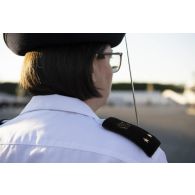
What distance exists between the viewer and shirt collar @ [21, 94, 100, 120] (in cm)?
108

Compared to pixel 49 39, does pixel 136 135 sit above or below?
below

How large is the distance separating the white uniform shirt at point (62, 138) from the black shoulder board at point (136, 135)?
1 cm

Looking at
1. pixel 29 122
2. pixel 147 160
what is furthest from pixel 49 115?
pixel 147 160

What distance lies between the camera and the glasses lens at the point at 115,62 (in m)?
1.19

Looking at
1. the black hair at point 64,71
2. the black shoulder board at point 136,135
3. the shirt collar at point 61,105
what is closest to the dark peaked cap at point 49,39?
the black hair at point 64,71

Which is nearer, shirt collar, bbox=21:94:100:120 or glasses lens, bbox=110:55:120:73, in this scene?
shirt collar, bbox=21:94:100:120

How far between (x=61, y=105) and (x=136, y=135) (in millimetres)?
247

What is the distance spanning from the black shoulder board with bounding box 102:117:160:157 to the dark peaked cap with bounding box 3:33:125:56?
275mm

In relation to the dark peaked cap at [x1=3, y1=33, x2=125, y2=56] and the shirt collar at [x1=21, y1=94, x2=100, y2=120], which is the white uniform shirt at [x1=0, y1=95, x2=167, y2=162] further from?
the dark peaked cap at [x1=3, y1=33, x2=125, y2=56]

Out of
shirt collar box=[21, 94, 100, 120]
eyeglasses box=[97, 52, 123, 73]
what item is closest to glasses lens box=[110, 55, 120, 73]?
eyeglasses box=[97, 52, 123, 73]

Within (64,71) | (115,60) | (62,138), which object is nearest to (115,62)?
(115,60)

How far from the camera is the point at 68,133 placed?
1028mm

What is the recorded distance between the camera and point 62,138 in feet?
3.34

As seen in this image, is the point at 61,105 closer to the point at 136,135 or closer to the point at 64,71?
the point at 64,71
